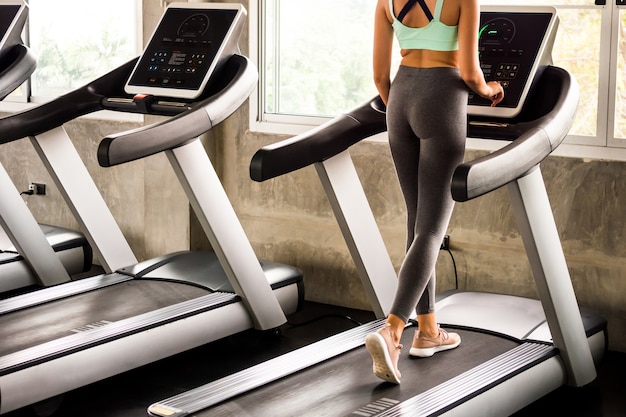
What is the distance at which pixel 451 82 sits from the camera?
3.33 metres

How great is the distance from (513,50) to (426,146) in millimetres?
637

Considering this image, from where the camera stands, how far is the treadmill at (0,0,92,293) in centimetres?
496

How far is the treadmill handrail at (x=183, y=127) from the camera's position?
12.7ft

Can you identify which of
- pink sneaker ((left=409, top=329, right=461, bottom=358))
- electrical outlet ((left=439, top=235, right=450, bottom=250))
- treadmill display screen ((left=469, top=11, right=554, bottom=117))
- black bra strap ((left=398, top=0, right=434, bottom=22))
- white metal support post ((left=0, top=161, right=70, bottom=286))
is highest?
black bra strap ((left=398, top=0, right=434, bottom=22))

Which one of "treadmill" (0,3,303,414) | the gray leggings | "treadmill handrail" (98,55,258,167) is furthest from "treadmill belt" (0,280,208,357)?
the gray leggings

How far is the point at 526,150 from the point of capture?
3.32 metres

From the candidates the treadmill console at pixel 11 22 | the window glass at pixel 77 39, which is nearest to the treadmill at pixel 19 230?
the treadmill console at pixel 11 22

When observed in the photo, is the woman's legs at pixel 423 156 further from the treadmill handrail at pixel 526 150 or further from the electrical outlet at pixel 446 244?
the electrical outlet at pixel 446 244

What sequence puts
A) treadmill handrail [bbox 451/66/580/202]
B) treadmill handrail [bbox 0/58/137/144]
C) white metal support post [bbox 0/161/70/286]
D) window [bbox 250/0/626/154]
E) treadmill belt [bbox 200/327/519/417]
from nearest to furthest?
treadmill handrail [bbox 451/66/580/202] → treadmill belt [bbox 200/327/519/417] → window [bbox 250/0/626/154] → treadmill handrail [bbox 0/58/137/144] → white metal support post [bbox 0/161/70/286]

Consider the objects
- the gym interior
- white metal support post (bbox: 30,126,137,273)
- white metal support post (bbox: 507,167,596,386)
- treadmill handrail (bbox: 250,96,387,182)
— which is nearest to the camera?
white metal support post (bbox: 507,167,596,386)

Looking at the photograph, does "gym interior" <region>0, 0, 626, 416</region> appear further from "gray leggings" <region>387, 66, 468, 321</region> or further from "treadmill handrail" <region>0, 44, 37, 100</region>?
"treadmill handrail" <region>0, 44, 37, 100</region>

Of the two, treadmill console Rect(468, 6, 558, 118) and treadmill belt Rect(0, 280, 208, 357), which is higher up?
treadmill console Rect(468, 6, 558, 118)

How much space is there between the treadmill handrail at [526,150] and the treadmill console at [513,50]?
0.11 metres

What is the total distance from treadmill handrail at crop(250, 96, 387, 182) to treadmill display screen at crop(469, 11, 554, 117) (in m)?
0.47
